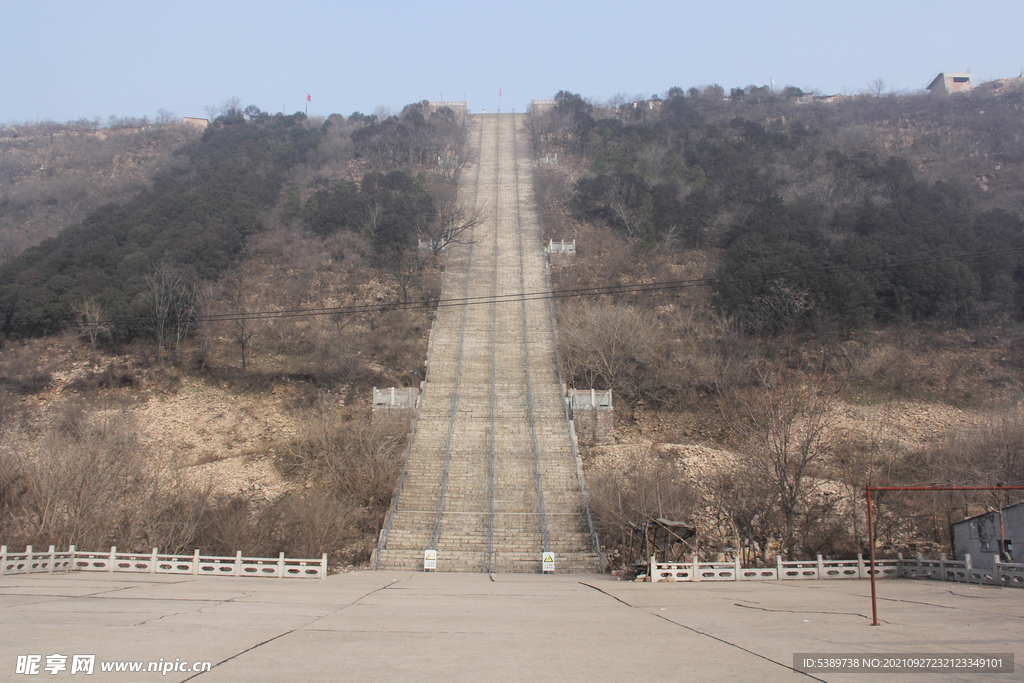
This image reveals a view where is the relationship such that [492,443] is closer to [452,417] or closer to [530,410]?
[452,417]

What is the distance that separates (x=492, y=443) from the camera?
24.8m

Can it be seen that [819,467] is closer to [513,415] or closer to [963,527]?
[963,527]

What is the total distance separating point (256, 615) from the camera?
10047 mm

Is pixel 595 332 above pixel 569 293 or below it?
below

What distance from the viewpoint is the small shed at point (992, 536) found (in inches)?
568

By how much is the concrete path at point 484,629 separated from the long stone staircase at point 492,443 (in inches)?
215

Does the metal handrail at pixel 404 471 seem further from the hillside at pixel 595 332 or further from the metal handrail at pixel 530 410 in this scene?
the metal handrail at pixel 530 410

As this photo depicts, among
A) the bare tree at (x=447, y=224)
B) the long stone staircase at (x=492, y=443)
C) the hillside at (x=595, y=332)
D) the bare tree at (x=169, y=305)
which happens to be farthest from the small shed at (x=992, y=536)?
the bare tree at (x=169, y=305)

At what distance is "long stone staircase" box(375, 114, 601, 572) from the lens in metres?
20.2

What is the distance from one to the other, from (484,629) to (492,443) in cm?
1550

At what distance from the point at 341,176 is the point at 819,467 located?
4093cm

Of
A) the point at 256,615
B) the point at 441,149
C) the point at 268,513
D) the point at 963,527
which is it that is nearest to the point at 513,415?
the point at 268,513

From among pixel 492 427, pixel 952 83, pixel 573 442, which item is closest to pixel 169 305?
pixel 492 427

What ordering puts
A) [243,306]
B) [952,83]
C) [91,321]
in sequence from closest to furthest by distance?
[91,321]
[243,306]
[952,83]
